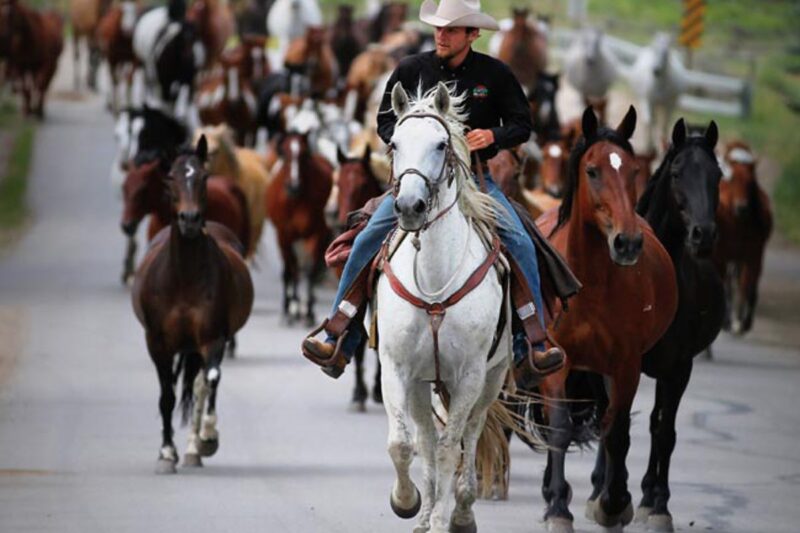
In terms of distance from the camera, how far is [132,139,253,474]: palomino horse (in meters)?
16.0

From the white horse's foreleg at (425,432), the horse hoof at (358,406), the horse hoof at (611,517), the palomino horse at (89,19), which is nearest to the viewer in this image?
the white horse's foreleg at (425,432)

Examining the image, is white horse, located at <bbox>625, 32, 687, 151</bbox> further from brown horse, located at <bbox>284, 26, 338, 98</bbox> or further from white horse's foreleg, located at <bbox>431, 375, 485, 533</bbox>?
white horse's foreleg, located at <bbox>431, 375, 485, 533</bbox>

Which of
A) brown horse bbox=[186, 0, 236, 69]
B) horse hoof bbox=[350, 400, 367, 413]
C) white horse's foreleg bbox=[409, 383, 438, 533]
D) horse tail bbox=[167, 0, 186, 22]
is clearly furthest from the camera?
brown horse bbox=[186, 0, 236, 69]

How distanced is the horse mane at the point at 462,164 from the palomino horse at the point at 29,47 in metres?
32.2

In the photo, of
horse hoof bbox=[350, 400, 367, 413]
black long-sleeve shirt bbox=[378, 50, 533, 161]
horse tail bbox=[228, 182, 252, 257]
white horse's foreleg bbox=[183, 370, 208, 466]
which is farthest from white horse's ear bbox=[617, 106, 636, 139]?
horse tail bbox=[228, 182, 252, 257]

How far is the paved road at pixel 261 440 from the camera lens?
14.0 m

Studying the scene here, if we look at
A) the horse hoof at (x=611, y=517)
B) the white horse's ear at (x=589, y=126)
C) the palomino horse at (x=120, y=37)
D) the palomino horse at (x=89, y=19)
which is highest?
the white horse's ear at (x=589, y=126)

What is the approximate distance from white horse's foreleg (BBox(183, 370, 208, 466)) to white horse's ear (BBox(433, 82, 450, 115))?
470 centimetres

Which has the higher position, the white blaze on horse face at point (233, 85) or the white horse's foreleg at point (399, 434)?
the white horse's foreleg at point (399, 434)

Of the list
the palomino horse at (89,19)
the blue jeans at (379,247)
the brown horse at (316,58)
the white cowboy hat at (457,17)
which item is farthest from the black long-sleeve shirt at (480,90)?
the palomino horse at (89,19)

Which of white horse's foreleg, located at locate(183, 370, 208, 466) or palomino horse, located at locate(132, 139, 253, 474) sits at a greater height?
palomino horse, located at locate(132, 139, 253, 474)

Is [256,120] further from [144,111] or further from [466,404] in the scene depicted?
[466,404]

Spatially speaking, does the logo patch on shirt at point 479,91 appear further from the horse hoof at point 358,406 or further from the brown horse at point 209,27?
the brown horse at point 209,27

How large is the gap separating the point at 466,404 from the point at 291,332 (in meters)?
12.8
